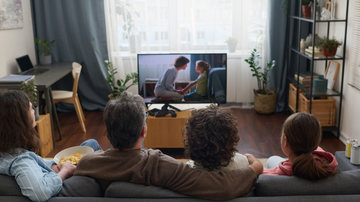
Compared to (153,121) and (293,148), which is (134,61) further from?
(293,148)

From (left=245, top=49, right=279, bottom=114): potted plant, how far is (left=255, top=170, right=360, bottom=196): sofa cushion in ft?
10.5

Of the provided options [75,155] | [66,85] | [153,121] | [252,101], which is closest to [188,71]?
[153,121]

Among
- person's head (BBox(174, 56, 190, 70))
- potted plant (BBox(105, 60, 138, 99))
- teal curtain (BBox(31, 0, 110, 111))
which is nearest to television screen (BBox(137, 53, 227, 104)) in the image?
person's head (BBox(174, 56, 190, 70))

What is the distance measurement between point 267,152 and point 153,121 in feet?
3.97

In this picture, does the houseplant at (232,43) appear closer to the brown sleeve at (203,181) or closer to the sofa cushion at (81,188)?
the brown sleeve at (203,181)

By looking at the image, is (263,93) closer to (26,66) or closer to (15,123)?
(26,66)

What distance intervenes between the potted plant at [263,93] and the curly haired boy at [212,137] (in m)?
3.22

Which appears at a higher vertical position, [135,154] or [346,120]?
[135,154]

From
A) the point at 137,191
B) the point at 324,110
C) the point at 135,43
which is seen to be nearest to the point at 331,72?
the point at 324,110

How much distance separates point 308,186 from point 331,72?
2.80 m

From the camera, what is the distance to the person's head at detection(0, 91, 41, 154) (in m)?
1.50

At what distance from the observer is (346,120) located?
11.9 feet

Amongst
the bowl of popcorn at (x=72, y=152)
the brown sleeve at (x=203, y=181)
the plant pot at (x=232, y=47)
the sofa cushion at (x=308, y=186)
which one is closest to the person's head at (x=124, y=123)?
the brown sleeve at (x=203, y=181)

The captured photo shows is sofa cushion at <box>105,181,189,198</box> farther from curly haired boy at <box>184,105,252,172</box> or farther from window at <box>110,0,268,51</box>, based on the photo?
window at <box>110,0,268,51</box>
